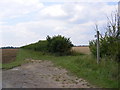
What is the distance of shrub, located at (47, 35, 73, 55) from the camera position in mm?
39969

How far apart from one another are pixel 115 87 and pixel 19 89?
149 inches

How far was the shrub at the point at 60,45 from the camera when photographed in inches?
1574

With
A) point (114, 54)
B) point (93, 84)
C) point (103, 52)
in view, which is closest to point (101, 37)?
point (103, 52)

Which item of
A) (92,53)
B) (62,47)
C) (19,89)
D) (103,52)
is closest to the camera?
(19,89)

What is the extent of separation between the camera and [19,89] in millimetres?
10234

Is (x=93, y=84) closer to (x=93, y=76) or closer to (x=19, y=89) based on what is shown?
(x=93, y=76)

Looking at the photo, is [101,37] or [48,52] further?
[48,52]

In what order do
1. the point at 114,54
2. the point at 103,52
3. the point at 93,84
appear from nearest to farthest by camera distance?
the point at 93,84
the point at 114,54
the point at 103,52

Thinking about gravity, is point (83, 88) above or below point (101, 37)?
below

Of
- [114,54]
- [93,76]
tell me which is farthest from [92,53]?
[93,76]

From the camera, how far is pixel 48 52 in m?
42.1

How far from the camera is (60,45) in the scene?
131 feet

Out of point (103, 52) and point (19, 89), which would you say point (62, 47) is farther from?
point (19, 89)

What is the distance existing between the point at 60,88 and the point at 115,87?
2.21 meters
